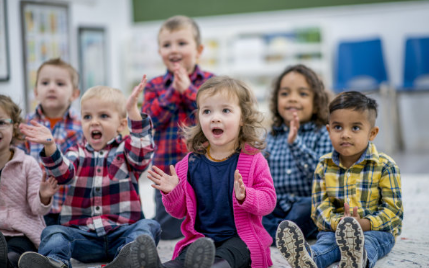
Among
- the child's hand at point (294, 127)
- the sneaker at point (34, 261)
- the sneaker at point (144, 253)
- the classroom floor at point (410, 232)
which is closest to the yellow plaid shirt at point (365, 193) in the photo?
the classroom floor at point (410, 232)

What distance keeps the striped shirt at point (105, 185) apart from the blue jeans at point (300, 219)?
0.57 meters

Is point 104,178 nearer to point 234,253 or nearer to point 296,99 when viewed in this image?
point 234,253

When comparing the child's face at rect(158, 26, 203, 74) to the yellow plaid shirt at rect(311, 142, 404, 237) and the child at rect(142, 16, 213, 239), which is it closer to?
the child at rect(142, 16, 213, 239)

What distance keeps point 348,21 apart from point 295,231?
15.3ft

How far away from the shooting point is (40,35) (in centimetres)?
498

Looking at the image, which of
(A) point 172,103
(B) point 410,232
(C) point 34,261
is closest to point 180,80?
(A) point 172,103

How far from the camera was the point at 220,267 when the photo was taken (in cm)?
145

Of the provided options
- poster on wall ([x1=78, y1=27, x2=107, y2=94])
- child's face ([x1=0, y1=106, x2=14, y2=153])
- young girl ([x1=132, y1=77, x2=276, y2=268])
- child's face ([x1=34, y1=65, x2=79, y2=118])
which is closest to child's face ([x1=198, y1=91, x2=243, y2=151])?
young girl ([x1=132, y1=77, x2=276, y2=268])

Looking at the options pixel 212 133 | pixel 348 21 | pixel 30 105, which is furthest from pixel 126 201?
pixel 348 21

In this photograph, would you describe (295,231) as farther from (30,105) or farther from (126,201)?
(30,105)

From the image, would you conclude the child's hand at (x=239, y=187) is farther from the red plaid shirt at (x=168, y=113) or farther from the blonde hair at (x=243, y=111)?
the red plaid shirt at (x=168, y=113)

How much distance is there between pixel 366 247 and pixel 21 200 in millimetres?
1280

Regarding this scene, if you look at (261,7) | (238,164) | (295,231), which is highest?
(261,7)

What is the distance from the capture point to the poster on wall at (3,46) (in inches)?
179
